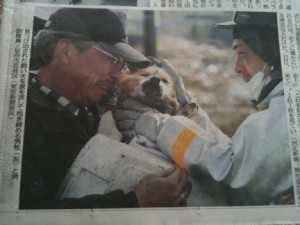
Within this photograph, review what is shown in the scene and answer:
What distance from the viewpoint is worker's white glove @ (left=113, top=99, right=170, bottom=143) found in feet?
2.47

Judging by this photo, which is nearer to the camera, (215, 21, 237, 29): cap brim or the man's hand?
the man's hand

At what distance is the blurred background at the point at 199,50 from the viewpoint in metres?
0.79

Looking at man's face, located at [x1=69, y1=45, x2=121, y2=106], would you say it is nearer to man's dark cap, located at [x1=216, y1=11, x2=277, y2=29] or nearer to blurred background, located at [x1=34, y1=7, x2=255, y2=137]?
blurred background, located at [x1=34, y1=7, x2=255, y2=137]

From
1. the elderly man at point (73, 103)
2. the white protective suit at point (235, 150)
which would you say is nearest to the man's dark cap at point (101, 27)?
the elderly man at point (73, 103)

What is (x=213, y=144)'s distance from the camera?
75 cm

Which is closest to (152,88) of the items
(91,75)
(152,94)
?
(152,94)

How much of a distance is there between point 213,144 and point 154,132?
0.11 metres

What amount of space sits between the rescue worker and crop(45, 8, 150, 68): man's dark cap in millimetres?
97

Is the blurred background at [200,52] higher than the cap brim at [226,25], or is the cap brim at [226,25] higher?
the cap brim at [226,25]

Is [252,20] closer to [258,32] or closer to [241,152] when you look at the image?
[258,32]

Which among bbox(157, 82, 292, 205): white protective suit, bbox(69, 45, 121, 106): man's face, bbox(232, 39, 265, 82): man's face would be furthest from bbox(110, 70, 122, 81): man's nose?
bbox(232, 39, 265, 82): man's face

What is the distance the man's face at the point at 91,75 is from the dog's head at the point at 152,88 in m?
0.03

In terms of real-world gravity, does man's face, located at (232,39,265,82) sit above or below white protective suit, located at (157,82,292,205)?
above

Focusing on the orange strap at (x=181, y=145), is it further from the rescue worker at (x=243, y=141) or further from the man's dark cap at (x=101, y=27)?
the man's dark cap at (x=101, y=27)
